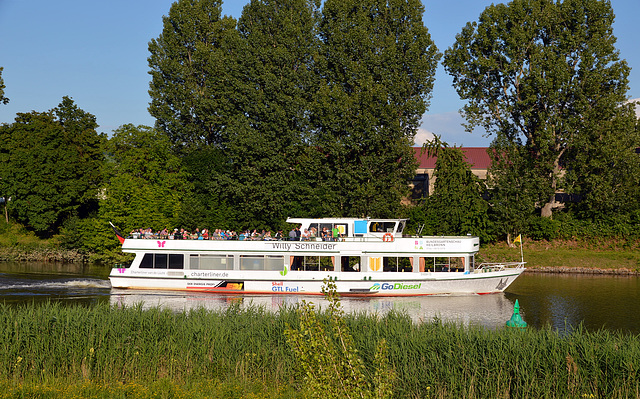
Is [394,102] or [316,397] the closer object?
[316,397]

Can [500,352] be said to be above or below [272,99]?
below

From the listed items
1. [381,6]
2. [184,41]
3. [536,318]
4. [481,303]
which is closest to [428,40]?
[381,6]

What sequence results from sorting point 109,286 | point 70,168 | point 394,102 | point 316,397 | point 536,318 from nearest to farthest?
point 316,397
point 536,318
point 109,286
point 394,102
point 70,168

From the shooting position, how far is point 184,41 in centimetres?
6269

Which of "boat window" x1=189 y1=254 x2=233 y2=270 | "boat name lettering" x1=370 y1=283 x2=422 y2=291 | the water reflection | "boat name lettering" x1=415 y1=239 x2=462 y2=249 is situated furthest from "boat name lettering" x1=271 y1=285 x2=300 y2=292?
"boat name lettering" x1=415 y1=239 x2=462 y2=249

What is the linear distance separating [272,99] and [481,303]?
29.6 metres

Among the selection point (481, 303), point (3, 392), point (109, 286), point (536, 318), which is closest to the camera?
point (3, 392)

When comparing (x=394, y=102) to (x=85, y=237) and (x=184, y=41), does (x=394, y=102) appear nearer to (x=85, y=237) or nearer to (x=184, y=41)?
(x=184, y=41)

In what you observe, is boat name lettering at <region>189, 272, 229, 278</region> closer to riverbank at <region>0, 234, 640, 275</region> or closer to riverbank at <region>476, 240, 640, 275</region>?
riverbank at <region>0, 234, 640, 275</region>

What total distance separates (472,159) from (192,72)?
38.8 metres

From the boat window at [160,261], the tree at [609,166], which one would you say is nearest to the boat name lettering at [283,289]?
the boat window at [160,261]

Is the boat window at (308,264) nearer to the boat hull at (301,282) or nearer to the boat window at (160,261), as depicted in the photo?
the boat hull at (301,282)

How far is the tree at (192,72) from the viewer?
6009 cm

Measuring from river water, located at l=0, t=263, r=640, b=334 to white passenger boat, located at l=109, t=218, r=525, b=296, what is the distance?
2.89 ft
